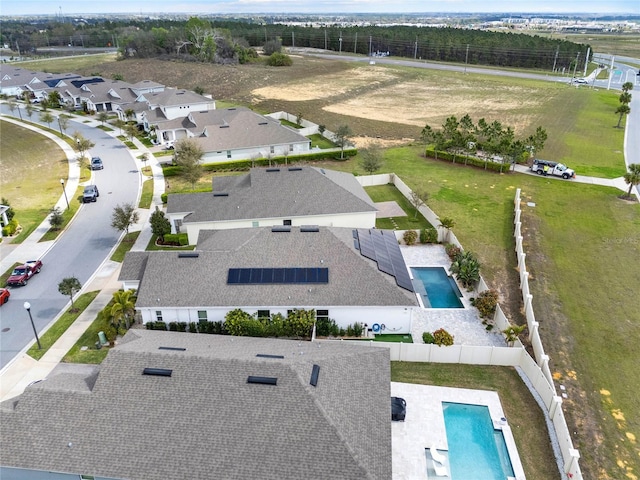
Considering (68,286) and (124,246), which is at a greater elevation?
(68,286)

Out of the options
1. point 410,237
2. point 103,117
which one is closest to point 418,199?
point 410,237

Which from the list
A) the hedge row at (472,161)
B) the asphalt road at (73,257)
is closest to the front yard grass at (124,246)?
the asphalt road at (73,257)

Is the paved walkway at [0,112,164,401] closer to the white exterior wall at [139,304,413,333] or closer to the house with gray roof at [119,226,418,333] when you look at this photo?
the house with gray roof at [119,226,418,333]

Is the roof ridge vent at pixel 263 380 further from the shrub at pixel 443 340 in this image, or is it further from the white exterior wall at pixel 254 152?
the white exterior wall at pixel 254 152

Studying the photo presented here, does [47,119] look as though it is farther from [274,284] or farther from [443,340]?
[443,340]

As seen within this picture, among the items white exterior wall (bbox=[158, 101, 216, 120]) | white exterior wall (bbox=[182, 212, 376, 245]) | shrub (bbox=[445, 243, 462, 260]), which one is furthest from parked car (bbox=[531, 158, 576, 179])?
white exterior wall (bbox=[158, 101, 216, 120])

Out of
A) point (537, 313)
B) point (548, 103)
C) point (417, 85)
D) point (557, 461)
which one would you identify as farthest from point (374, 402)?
point (417, 85)
